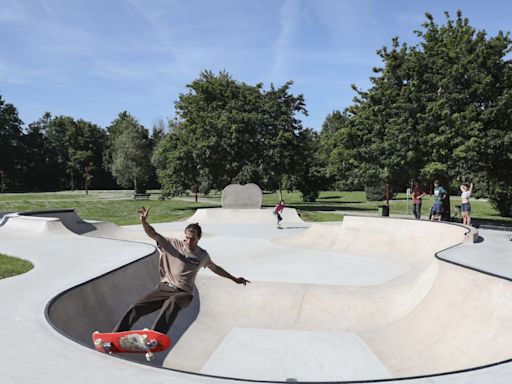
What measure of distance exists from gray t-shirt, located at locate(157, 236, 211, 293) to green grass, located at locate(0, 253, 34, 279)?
4.64 meters

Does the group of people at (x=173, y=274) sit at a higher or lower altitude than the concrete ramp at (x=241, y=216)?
higher

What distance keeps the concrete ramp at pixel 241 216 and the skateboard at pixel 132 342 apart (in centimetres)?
1919

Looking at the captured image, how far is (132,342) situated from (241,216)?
1991cm

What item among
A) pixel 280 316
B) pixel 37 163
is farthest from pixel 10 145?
pixel 280 316

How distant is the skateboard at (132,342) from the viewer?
434 centimetres

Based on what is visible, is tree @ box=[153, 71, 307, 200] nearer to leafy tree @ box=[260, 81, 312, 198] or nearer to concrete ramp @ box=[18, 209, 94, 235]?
leafy tree @ box=[260, 81, 312, 198]

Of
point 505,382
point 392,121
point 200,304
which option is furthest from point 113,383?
point 392,121

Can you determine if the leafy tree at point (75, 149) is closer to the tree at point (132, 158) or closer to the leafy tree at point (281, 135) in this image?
the tree at point (132, 158)

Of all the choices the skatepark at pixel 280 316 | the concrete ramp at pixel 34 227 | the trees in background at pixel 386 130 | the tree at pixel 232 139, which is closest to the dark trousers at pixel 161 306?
the skatepark at pixel 280 316

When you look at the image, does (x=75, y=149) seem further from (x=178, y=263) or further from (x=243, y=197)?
(x=178, y=263)

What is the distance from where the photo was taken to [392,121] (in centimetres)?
2250

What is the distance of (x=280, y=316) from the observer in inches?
330

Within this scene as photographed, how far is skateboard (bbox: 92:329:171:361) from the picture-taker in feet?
14.2

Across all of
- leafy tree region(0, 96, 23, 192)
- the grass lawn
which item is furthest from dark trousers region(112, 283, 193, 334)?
leafy tree region(0, 96, 23, 192)
